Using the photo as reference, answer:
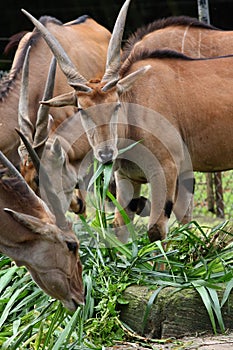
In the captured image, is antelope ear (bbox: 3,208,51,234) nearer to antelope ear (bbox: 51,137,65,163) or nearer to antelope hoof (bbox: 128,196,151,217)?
antelope ear (bbox: 51,137,65,163)

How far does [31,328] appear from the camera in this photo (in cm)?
342

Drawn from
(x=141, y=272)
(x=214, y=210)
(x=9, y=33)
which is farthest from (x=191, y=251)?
(x=9, y=33)

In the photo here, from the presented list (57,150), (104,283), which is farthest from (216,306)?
(57,150)

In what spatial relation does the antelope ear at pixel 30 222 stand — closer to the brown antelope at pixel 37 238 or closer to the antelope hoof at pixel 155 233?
the brown antelope at pixel 37 238

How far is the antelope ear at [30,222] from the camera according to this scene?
2998mm

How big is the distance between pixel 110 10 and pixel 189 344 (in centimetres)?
761

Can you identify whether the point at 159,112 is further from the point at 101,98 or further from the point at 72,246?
the point at 72,246

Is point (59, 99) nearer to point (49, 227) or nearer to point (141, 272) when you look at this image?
point (141, 272)

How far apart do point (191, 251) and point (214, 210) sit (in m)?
3.09

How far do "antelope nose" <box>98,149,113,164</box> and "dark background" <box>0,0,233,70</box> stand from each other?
18.4ft

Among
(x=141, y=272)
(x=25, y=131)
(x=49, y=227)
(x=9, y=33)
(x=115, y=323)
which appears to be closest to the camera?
→ (x=49, y=227)

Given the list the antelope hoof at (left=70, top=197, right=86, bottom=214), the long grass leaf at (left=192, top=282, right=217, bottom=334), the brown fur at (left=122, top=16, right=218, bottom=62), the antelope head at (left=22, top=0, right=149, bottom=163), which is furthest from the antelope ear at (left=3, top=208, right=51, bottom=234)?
the brown fur at (left=122, top=16, right=218, bottom=62)

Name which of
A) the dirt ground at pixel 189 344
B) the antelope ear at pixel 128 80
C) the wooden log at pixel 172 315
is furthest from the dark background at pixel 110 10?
Answer: the dirt ground at pixel 189 344

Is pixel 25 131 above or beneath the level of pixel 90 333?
above
